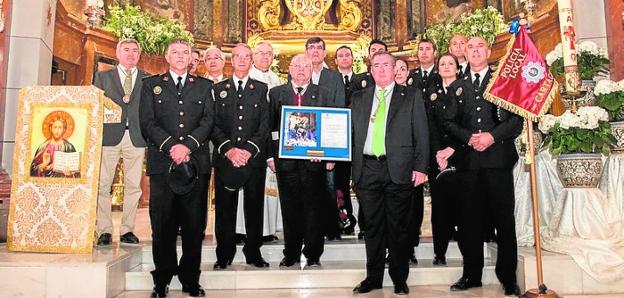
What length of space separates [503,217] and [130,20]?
620 centimetres

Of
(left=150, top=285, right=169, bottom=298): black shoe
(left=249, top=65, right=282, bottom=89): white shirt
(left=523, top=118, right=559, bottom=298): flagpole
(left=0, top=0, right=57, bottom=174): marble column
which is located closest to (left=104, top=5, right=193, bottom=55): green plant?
(left=0, top=0, right=57, bottom=174): marble column

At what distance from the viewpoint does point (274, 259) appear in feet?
13.5

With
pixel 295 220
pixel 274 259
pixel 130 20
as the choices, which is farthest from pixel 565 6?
pixel 130 20

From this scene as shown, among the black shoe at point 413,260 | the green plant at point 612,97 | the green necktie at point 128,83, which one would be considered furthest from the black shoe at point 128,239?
the green plant at point 612,97

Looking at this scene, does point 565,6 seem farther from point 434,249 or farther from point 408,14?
point 408,14

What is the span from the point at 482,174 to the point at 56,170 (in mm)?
3050

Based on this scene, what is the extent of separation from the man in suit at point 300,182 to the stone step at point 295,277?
175 mm

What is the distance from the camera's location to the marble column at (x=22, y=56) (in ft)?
14.9

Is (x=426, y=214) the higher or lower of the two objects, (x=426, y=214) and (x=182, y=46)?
the lower

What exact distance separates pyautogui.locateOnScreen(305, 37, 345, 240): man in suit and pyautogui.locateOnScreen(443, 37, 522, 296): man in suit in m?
1.03

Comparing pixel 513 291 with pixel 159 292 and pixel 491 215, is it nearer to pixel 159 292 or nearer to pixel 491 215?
pixel 491 215

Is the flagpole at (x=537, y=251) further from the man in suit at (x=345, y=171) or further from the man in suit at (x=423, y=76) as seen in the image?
the man in suit at (x=345, y=171)

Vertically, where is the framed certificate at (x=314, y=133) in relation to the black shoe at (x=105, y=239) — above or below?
above

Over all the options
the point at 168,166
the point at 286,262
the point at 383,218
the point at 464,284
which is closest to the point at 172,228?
the point at 168,166
